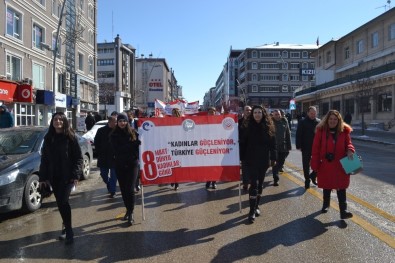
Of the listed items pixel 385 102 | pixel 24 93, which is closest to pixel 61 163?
pixel 24 93

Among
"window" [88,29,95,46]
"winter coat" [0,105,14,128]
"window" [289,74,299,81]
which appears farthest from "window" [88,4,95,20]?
"window" [289,74,299,81]

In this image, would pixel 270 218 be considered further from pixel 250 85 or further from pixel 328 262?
pixel 250 85

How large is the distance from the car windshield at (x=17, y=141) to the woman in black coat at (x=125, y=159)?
2.36m

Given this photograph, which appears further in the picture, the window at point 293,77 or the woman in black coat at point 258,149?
the window at point 293,77

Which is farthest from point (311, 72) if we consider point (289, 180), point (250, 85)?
point (289, 180)

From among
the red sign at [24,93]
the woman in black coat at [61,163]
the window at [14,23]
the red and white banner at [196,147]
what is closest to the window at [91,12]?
the window at [14,23]

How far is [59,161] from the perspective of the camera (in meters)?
5.55

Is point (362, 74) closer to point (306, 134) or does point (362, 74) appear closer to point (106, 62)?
point (306, 134)

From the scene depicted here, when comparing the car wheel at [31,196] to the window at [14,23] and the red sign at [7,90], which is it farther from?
the window at [14,23]

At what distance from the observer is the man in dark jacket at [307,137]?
30.1 ft

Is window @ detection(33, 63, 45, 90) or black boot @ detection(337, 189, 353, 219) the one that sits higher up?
window @ detection(33, 63, 45, 90)

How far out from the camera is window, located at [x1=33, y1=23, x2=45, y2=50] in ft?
95.9

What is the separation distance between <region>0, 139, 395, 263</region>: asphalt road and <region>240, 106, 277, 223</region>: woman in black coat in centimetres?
45

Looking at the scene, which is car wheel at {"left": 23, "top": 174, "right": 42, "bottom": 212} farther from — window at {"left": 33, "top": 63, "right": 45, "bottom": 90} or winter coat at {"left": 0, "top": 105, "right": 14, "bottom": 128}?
window at {"left": 33, "top": 63, "right": 45, "bottom": 90}
